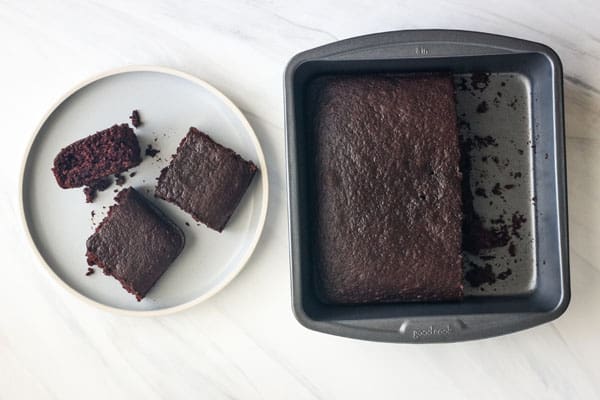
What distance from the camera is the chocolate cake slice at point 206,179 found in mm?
1984

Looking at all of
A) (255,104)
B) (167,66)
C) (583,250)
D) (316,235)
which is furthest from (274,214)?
(583,250)

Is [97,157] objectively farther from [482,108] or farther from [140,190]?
[482,108]

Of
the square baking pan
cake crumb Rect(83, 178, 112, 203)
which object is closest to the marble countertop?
the square baking pan

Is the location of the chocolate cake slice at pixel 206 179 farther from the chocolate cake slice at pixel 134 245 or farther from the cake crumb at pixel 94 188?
the cake crumb at pixel 94 188

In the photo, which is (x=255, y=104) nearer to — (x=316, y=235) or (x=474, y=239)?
(x=316, y=235)

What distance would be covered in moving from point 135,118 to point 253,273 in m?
0.69

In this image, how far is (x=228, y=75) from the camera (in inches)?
81.0

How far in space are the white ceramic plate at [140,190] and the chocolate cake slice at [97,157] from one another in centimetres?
4

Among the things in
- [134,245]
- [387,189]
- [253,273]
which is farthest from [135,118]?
[387,189]

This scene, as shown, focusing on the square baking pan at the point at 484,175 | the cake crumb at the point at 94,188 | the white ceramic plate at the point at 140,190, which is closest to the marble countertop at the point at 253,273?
the white ceramic plate at the point at 140,190

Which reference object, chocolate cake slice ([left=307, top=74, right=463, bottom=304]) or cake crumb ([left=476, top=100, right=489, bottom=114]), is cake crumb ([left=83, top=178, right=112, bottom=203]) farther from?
cake crumb ([left=476, top=100, right=489, bottom=114])

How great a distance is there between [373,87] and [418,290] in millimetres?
672

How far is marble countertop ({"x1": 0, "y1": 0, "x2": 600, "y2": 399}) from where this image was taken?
79.0 inches

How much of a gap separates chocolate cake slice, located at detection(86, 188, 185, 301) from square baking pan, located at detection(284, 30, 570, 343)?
52 centimetres
